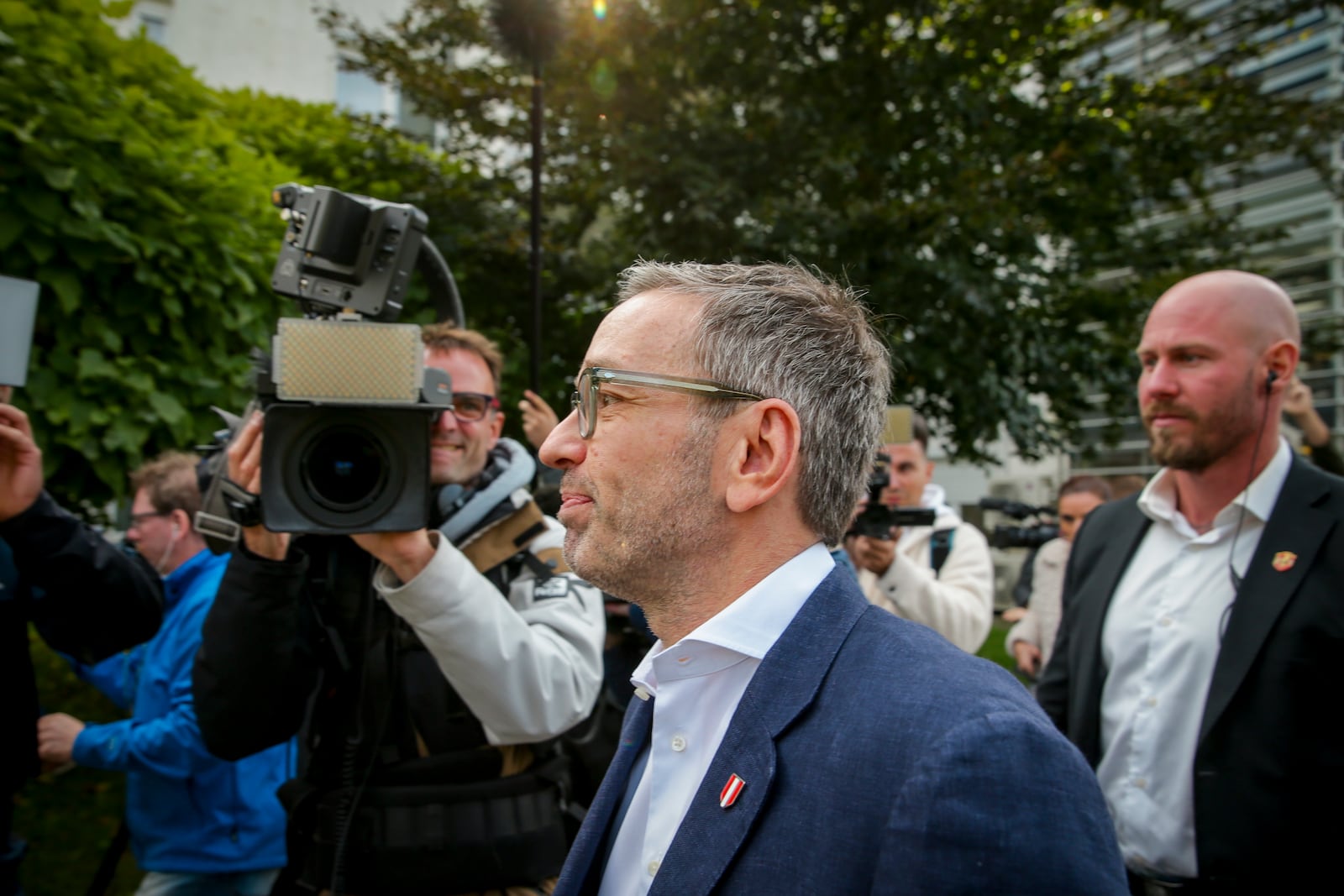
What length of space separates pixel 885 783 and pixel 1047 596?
4.02m

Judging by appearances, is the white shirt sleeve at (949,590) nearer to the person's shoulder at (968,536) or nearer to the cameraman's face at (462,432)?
the person's shoulder at (968,536)

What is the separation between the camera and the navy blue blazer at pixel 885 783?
102 cm

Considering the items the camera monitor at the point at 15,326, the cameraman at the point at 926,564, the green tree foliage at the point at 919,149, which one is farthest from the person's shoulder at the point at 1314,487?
the green tree foliage at the point at 919,149

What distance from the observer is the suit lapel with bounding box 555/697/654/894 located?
1.48 meters

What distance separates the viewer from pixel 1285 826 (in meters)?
2.02

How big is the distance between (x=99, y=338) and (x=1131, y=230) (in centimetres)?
869

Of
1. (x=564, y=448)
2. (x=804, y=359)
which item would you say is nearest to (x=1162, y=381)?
(x=804, y=359)

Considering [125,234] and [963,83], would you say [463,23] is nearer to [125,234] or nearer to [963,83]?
[963,83]

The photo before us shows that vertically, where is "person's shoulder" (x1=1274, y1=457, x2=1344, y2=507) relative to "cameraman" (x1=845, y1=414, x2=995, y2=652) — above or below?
above

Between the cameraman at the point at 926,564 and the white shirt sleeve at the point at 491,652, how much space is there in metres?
1.16

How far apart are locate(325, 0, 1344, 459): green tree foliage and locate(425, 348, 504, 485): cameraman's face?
445cm

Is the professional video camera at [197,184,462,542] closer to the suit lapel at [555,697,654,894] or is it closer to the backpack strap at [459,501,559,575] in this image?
the backpack strap at [459,501,559,575]

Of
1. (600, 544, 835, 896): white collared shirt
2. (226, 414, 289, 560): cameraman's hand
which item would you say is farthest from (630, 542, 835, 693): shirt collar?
(226, 414, 289, 560): cameraman's hand

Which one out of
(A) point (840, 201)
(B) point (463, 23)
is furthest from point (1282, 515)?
(B) point (463, 23)
